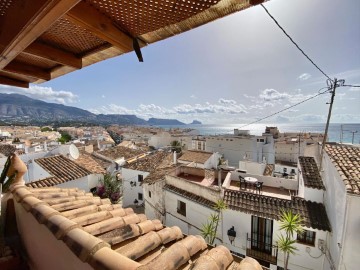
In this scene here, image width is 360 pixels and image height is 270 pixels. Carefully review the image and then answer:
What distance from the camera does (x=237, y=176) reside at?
53.6 ft

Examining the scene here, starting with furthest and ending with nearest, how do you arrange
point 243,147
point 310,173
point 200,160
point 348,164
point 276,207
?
point 243,147 < point 200,160 < point 310,173 < point 276,207 < point 348,164

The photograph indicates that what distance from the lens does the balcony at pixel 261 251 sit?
1127 centimetres

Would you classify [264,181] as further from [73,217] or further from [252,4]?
[252,4]

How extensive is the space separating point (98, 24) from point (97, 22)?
0.05 ft

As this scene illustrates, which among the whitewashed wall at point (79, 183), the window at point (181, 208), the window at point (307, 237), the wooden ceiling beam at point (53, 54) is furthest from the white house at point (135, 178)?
the wooden ceiling beam at point (53, 54)

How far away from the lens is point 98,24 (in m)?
1.57

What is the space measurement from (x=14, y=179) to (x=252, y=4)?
5.48 meters

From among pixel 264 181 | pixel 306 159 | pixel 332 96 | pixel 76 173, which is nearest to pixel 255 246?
pixel 264 181

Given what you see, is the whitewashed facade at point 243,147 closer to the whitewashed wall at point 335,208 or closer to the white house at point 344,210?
the whitewashed wall at point 335,208

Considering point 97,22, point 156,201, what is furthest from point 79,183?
point 97,22

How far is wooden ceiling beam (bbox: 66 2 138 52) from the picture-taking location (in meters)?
1.45

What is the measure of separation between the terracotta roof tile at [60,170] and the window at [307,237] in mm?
13842

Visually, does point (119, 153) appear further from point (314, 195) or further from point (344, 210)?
point (344, 210)

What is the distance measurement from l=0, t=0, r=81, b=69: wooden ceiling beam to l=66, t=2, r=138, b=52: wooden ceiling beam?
202 mm
